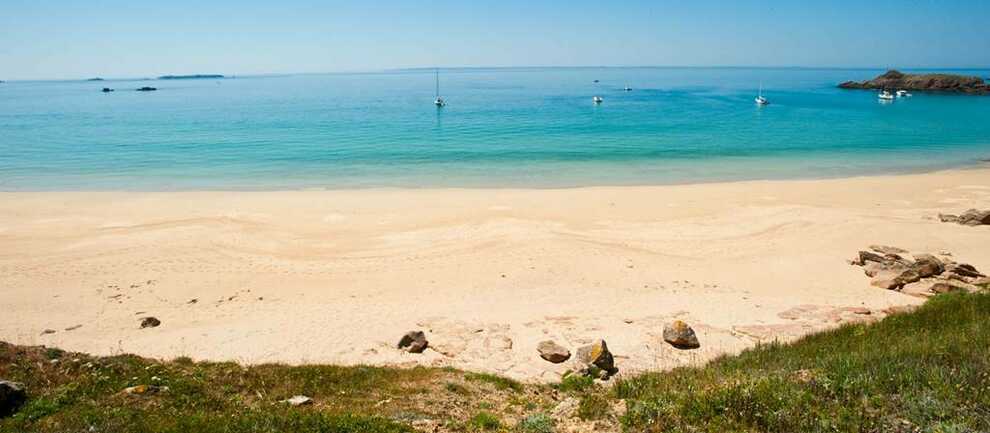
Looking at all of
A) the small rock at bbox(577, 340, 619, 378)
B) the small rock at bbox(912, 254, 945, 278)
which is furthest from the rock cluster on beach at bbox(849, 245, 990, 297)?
the small rock at bbox(577, 340, 619, 378)

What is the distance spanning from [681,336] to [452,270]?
24.8 feet

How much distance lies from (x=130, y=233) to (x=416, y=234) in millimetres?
10714

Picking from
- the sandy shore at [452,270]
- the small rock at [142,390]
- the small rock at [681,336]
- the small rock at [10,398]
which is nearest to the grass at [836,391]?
the small rock at [681,336]

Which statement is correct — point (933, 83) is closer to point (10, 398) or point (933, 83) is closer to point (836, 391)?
point (836, 391)

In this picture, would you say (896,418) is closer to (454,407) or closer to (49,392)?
(454,407)

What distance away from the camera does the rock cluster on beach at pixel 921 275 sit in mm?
14289

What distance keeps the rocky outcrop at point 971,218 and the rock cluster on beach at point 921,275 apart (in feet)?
19.9

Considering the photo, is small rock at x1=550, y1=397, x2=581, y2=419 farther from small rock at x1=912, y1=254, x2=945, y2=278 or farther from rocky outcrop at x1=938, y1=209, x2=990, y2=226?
rocky outcrop at x1=938, y1=209, x2=990, y2=226

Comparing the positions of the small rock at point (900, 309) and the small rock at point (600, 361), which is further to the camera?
the small rock at point (900, 309)

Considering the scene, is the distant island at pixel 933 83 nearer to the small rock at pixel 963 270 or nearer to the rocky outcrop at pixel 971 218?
the rocky outcrop at pixel 971 218

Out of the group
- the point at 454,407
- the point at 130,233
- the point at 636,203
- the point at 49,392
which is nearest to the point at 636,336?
the point at 454,407

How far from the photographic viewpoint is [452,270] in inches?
672

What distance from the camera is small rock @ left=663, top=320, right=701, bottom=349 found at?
11719 millimetres

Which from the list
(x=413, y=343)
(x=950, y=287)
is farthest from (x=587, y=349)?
(x=950, y=287)
